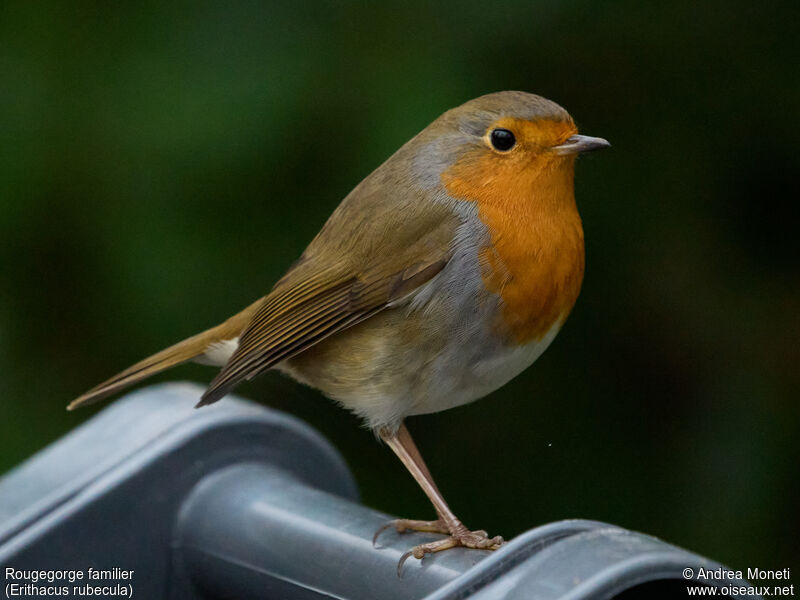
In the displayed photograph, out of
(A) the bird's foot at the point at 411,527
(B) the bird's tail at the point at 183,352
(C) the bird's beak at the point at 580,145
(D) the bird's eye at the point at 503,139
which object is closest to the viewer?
(A) the bird's foot at the point at 411,527

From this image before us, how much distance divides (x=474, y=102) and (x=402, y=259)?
0.34 meters

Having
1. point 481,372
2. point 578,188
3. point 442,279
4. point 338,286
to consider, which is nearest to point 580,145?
point 442,279

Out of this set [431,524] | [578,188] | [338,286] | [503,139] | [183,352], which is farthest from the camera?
[578,188]

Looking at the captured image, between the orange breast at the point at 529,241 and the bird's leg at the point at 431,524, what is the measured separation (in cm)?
36

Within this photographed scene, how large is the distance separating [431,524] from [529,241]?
54 cm

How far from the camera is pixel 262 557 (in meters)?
2.03

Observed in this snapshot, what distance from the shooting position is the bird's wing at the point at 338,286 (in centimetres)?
227

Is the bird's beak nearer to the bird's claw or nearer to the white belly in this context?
the white belly

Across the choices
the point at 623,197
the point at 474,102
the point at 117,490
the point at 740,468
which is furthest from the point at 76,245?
the point at 740,468

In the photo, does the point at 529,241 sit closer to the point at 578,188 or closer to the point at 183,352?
the point at 578,188

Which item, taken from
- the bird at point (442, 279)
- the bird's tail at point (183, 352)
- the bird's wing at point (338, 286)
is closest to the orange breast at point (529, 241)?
the bird at point (442, 279)

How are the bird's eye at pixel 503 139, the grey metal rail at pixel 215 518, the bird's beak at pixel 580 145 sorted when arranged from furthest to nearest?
the bird's eye at pixel 503 139, the bird's beak at pixel 580 145, the grey metal rail at pixel 215 518

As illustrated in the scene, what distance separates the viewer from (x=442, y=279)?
7.27 feet

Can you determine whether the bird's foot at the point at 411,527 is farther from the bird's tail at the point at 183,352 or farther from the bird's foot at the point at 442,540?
the bird's tail at the point at 183,352
